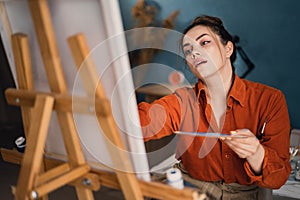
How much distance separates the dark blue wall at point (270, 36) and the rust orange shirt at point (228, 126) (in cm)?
138

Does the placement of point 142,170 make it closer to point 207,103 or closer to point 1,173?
point 207,103

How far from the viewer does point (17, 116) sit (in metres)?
3.93

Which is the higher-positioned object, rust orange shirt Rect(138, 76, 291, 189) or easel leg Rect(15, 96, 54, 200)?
easel leg Rect(15, 96, 54, 200)

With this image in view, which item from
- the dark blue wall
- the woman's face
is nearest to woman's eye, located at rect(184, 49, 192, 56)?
the woman's face

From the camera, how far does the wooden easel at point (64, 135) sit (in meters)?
0.96

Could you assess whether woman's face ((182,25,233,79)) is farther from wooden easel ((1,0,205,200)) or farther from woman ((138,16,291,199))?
wooden easel ((1,0,205,200))

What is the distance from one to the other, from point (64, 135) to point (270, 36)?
1991 mm

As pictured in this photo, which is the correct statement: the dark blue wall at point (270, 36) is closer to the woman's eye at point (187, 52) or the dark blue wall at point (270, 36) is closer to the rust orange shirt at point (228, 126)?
the rust orange shirt at point (228, 126)

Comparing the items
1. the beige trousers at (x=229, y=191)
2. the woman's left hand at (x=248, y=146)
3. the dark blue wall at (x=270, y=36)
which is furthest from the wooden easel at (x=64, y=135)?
the dark blue wall at (x=270, y=36)

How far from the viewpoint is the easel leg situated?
0.99 meters

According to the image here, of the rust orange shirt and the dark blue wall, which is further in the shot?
the dark blue wall

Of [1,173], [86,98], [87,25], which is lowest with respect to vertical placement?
[1,173]

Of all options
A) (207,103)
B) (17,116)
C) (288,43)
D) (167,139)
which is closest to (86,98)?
(207,103)

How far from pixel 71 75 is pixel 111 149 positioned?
237 millimetres
